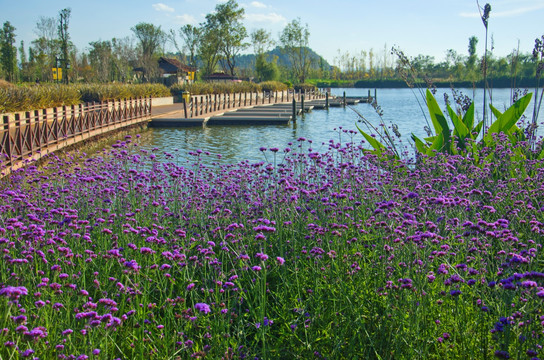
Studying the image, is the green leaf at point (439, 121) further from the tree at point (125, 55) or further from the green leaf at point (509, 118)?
the tree at point (125, 55)

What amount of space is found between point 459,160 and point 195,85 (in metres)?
30.8

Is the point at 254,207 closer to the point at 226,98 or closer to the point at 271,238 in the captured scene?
the point at 271,238

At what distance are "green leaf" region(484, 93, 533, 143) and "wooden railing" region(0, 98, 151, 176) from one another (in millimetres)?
6182

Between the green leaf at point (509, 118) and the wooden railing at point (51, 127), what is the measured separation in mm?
6182

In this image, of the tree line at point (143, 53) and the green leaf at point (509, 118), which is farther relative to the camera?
the tree line at point (143, 53)

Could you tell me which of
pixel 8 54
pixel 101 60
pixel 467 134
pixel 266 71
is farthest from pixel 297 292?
pixel 266 71

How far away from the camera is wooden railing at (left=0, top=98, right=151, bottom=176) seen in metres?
9.37

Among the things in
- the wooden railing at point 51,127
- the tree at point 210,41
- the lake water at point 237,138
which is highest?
the tree at point 210,41

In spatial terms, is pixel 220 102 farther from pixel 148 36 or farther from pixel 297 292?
pixel 148 36

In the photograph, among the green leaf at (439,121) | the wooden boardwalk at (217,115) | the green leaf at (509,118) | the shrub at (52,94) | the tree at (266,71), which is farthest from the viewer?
the tree at (266,71)

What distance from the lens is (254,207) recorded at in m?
4.63

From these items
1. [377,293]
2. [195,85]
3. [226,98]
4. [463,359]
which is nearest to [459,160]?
[377,293]

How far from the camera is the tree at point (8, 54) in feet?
144

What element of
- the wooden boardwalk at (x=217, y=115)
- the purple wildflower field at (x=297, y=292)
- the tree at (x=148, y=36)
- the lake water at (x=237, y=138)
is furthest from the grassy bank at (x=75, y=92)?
the tree at (x=148, y=36)
